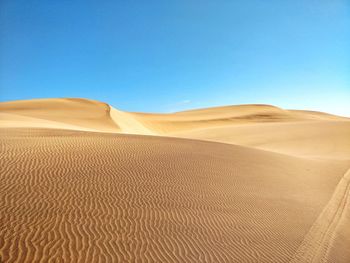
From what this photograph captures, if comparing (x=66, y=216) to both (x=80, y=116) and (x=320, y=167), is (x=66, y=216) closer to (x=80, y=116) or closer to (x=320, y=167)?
(x=320, y=167)

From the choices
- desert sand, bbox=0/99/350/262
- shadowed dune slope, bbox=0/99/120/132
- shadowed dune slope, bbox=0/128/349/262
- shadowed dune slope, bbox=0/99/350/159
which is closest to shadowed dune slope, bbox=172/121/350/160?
shadowed dune slope, bbox=0/99/350/159

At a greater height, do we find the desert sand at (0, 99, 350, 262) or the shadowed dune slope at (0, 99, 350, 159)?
the shadowed dune slope at (0, 99, 350, 159)

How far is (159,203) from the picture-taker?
805 centimetres

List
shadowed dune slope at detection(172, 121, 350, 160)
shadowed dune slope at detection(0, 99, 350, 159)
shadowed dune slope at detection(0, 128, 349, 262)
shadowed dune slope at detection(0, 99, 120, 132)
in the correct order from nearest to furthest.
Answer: shadowed dune slope at detection(0, 128, 349, 262), shadowed dune slope at detection(172, 121, 350, 160), shadowed dune slope at detection(0, 99, 350, 159), shadowed dune slope at detection(0, 99, 120, 132)

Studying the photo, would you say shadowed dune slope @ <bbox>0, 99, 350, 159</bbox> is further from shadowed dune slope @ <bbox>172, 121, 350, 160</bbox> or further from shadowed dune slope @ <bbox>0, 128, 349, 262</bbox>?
shadowed dune slope @ <bbox>0, 128, 349, 262</bbox>

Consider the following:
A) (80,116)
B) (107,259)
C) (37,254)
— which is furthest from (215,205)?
(80,116)

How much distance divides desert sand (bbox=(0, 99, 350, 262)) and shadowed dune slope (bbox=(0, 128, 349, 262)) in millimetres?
27

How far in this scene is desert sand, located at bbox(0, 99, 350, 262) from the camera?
19.0ft

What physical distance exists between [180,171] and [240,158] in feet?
15.3

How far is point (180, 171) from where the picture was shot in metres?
11.0

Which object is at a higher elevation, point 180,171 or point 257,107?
point 257,107

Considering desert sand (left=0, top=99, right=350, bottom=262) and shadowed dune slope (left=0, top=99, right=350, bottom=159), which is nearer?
desert sand (left=0, top=99, right=350, bottom=262)

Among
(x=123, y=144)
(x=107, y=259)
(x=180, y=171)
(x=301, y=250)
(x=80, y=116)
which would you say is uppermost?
(x=80, y=116)

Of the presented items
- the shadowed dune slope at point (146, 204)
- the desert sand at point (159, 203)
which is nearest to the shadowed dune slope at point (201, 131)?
the desert sand at point (159, 203)
